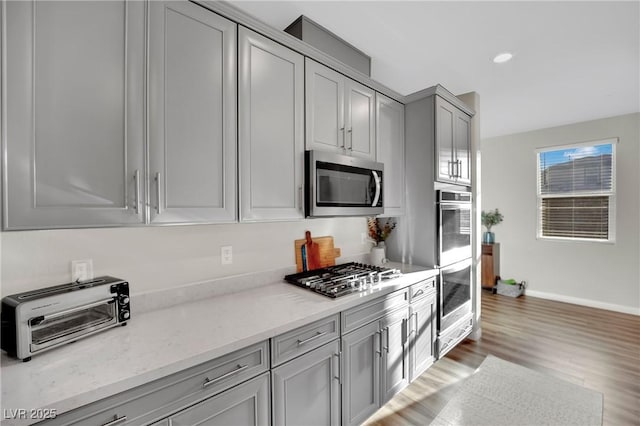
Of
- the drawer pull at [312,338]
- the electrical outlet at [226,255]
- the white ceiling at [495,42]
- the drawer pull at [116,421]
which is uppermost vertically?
the white ceiling at [495,42]

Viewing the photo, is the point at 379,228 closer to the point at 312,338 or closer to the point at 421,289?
the point at 421,289

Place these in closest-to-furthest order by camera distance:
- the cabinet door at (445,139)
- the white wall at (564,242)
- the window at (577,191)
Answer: the cabinet door at (445,139) → the white wall at (564,242) → the window at (577,191)

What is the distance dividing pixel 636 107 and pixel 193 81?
5.18 meters

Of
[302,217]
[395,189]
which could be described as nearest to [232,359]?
[302,217]

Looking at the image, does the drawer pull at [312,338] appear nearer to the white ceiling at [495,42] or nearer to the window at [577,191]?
the white ceiling at [495,42]

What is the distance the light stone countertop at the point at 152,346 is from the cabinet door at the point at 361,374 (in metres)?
0.25

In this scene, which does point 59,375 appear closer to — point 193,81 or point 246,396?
point 246,396

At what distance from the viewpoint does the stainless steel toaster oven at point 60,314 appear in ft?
3.31

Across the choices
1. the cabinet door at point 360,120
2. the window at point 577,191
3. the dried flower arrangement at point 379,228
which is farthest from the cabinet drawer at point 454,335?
the window at point 577,191

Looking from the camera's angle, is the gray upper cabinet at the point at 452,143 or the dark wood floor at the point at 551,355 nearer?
the dark wood floor at the point at 551,355

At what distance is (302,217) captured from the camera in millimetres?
1838

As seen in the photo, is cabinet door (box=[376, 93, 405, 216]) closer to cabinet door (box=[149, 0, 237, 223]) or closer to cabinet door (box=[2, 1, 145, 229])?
cabinet door (box=[149, 0, 237, 223])

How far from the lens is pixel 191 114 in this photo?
4.40 feet

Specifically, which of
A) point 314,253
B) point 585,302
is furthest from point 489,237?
point 314,253
